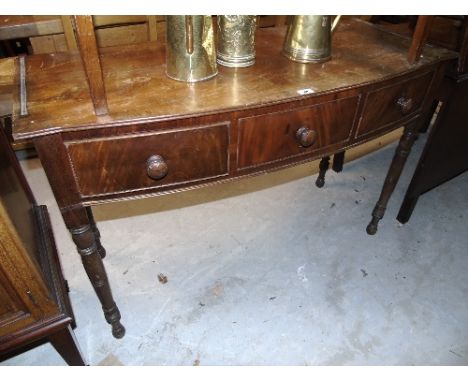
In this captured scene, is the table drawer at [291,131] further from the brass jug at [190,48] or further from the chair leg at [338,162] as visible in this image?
the chair leg at [338,162]

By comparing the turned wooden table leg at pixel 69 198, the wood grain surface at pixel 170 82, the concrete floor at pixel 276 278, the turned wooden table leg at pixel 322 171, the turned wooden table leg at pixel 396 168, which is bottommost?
the concrete floor at pixel 276 278

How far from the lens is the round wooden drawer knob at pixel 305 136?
3.36ft

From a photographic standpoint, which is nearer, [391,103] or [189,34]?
[189,34]

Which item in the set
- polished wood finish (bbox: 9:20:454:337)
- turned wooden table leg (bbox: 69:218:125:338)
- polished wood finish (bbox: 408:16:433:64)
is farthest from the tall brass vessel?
turned wooden table leg (bbox: 69:218:125:338)

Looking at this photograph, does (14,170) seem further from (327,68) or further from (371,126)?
(371,126)

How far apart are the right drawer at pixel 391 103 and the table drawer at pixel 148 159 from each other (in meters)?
0.51

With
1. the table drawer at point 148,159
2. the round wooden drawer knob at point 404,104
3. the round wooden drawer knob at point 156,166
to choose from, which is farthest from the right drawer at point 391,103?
the round wooden drawer knob at point 156,166

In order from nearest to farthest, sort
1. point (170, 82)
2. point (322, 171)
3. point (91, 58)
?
1. point (91, 58)
2. point (170, 82)
3. point (322, 171)

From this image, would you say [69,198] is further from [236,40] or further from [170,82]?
[236,40]

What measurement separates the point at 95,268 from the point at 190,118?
58 centimetres

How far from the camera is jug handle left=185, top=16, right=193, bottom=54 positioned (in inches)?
34.5

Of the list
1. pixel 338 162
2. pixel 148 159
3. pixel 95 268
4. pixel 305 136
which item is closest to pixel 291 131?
pixel 305 136

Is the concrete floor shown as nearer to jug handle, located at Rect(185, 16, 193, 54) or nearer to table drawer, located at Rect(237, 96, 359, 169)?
table drawer, located at Rect(237, 96, 359, 169)

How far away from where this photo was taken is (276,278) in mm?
1623
